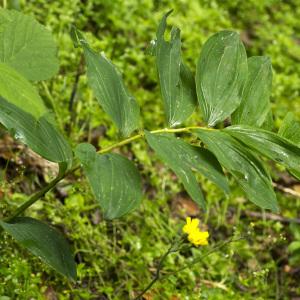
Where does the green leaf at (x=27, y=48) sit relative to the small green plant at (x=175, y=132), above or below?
above

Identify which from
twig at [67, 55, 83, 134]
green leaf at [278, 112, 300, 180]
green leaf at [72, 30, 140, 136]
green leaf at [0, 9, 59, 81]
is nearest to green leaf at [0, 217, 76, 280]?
green leaf at [72, 30, 140, 136]

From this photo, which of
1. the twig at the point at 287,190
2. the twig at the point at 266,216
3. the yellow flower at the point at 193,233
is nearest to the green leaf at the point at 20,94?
the yellow flower at the point at 193,233

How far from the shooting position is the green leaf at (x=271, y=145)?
1315mm

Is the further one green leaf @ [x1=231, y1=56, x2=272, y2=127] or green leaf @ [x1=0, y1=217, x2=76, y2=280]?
green leaf @ [x1=231, y1=56, x2=272, y2=127]

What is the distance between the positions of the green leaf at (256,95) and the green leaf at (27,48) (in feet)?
1.84

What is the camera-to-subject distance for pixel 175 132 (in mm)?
1411

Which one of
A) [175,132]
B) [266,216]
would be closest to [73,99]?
[266,216]

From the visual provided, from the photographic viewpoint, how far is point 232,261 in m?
2.48

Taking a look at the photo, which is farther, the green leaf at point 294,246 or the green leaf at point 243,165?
the green leaf at point 294,246

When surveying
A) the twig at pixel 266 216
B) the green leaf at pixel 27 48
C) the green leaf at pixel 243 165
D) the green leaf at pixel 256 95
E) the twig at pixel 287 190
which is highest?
the green leaf at pixel 27 48

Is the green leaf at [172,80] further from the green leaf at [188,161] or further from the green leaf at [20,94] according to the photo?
the green leaf at [20,94]

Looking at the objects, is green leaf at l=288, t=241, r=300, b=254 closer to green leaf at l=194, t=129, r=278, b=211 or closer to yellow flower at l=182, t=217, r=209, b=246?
yellow flower at l=182, t=217, r=209, b=246

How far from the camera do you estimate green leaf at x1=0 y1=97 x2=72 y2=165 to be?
1.23 m

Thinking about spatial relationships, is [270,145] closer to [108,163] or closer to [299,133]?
[299,133]
